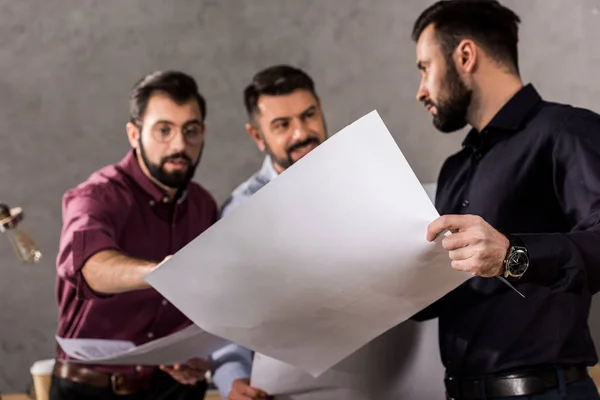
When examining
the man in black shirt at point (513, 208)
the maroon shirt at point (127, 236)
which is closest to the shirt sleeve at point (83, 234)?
the maroon shirt at point (127, 236)

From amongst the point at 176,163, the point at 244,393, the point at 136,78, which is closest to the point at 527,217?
the point at 244,393

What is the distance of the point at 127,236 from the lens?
1585mm

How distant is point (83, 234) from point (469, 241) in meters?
0.77

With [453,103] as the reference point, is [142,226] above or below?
below

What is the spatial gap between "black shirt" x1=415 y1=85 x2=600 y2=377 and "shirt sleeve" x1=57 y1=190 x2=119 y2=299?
23.4 inches

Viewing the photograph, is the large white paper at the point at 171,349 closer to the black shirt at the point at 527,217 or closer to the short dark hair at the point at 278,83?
the black shirt at the point at 527,217

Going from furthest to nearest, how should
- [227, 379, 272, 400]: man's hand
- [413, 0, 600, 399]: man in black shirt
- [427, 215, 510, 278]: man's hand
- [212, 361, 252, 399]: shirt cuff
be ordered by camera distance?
[212, 361, 252, 399]: shirt cuff
[227, 379, 272, 400]: man's hand
[413, 0, 600, 399]: man in black shirt
[427, 215, 510, 278]: man's hand

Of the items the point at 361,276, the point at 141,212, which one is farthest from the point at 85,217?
the point at 361,276

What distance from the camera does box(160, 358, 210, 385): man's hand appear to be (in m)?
1.49

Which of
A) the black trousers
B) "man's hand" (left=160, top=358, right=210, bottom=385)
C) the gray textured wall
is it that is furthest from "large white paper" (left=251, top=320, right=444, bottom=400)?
the gray textured wall

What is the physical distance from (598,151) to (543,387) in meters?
0.33

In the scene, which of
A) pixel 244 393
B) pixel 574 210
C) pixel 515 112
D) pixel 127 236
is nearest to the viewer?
pixel 574 210

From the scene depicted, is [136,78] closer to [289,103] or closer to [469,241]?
[289,103]

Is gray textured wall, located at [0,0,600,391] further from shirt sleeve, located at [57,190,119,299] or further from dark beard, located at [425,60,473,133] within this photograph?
dark beard, located at [425,60,473,133]
